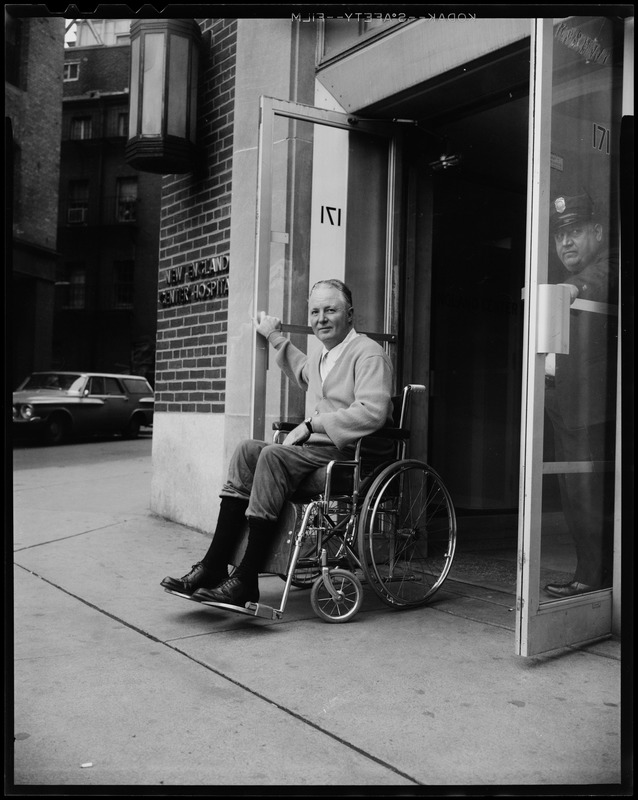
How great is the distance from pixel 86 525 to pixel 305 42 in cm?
387

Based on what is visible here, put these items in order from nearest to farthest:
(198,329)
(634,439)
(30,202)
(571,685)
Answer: (634,439), (571,685), (198,329), (30,202)

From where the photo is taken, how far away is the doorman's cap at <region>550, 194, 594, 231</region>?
321cm

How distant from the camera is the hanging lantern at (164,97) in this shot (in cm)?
593

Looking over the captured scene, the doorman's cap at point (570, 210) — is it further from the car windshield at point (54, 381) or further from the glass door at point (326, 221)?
the car windshield at point (54, 381)

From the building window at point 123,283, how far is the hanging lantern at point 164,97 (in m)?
23.9

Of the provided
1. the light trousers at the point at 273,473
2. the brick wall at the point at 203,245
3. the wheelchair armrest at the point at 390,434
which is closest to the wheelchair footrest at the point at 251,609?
the light trousers at the point at 273,473

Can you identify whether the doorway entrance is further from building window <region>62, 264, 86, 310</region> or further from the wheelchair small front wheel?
building window <region>62, 264, 86, 310</region>

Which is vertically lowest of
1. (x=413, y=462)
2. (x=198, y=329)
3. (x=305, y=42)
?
(x=413, y=462)

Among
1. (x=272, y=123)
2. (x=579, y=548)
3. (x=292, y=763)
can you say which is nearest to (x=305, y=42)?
(x=272, y=123)

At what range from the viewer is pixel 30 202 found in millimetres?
21750

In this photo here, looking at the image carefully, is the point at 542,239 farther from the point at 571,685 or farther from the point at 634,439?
the point at 571,685

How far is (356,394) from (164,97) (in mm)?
3359

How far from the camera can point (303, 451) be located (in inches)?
147

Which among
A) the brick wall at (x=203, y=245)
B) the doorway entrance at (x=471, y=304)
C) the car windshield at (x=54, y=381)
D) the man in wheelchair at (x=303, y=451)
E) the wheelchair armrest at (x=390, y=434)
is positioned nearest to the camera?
the man in wheelchair at (x=303, y=451)
